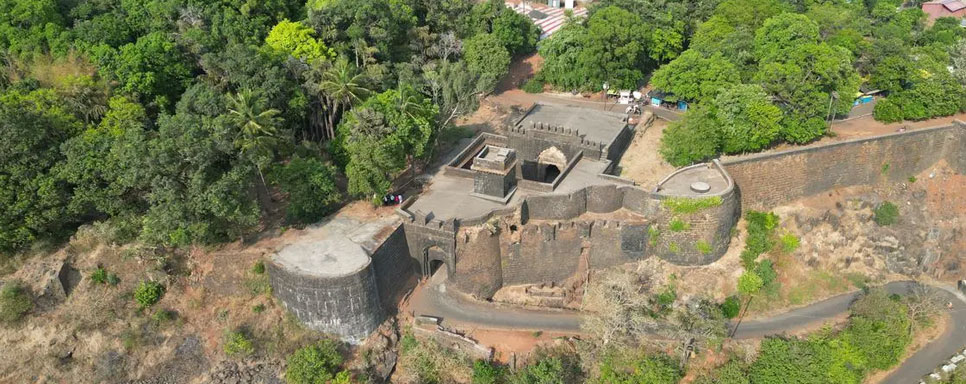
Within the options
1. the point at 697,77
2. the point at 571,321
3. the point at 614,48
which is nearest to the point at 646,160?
the point at 697,77

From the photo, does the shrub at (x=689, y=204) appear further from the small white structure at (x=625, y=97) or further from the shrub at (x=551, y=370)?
the small white structure at (x=625, y=97)

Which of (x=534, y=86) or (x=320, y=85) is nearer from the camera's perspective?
(x=320, y=85)

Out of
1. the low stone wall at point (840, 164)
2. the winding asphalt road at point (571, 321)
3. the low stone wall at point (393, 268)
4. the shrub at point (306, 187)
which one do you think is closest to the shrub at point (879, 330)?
the winding asphalt road at point (571, 321)

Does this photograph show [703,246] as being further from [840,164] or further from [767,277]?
[840,164]

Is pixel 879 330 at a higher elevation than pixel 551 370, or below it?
below

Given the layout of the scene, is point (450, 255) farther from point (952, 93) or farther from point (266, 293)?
point (952, 93)

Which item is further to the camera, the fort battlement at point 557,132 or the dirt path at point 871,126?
the dirt path at point 871,126

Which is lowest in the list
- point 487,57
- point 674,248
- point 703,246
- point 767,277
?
point 767,277
